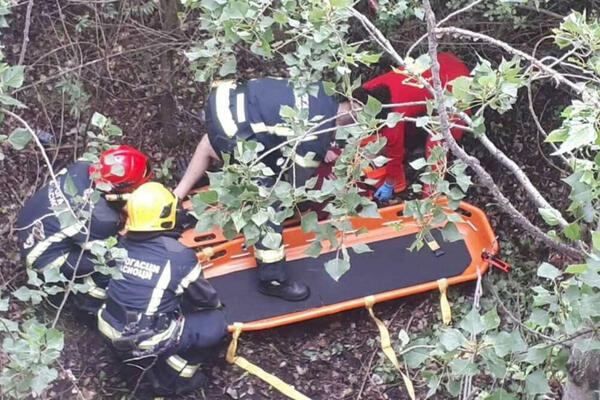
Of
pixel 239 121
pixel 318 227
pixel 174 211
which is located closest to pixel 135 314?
pixel 174 211

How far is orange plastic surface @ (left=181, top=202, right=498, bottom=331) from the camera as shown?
469 cm

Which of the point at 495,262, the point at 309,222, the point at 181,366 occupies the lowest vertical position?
the point at 181,366

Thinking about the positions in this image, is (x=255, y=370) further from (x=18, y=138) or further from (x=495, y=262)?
(x=18, y=138)

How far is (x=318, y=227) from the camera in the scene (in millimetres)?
2428

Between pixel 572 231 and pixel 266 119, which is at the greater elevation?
pixel 572 231

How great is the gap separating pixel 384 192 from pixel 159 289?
6.38 feet

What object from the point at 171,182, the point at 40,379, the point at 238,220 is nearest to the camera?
the point at 238,220

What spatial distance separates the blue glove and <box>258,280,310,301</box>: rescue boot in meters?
1.00

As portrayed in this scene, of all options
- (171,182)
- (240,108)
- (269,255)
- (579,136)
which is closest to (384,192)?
(269,255)

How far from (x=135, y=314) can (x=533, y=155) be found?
9.50 ft

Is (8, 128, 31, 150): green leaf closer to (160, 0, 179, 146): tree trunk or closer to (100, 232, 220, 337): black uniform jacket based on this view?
(100, 232, 220, 337): black uniform jacket

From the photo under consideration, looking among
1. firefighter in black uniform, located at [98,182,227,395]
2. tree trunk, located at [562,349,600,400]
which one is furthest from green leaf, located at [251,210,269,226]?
firefighter in black uniform, located at [98,182,227,395]

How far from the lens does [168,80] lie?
18.3ft

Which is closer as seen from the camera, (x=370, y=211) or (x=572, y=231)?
(x=572, y=231)
